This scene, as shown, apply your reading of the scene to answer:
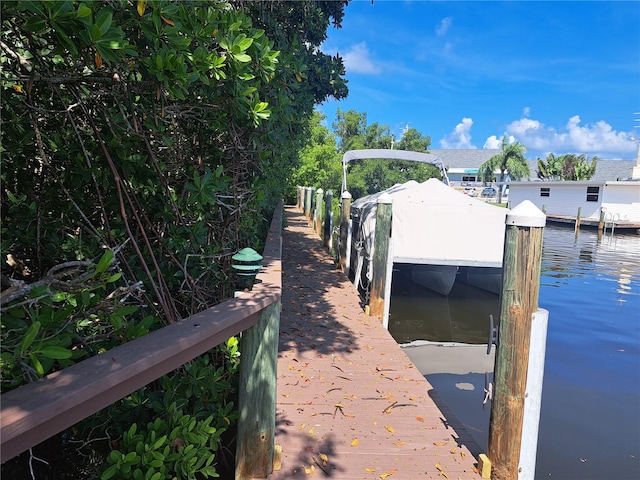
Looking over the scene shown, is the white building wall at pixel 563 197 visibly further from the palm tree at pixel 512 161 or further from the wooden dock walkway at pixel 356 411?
the wooden dock walkway at pixel 356 411

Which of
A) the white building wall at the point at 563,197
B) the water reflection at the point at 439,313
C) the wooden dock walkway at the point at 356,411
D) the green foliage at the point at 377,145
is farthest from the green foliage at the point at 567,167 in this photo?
the wooden dock walkway at the point at 356,411

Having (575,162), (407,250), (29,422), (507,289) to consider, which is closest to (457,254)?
(407,250)

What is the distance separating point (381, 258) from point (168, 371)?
4884mm

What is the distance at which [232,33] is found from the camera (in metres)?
2.13

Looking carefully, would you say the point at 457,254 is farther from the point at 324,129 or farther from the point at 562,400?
the point at 324,129

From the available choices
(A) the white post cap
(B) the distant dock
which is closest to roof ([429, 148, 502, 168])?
(B) the distant dock

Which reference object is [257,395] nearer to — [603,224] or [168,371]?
[168,371]

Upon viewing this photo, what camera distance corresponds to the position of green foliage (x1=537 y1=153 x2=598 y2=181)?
141ft

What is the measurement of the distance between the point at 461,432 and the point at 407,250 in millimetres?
5124

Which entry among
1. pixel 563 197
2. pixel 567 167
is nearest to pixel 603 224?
pixel 563 197

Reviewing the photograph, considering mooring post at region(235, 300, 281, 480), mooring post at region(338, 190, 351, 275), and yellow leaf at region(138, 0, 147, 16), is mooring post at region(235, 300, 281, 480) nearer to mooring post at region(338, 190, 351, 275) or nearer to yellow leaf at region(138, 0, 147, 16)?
yellow leaf at region(138, 0, 147, 16)

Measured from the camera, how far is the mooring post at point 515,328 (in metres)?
2.56

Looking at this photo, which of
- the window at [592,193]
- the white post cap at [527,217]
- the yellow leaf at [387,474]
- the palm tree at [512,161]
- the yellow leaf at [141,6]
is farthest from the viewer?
the palm tree at [512,161]

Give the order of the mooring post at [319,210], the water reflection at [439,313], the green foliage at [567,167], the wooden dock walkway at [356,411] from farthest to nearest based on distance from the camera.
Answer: the green foliage at [567,167]
the mooring post at [319,210]
the water reflection at [439,313]
the wooden dock walkway at [356,411]
